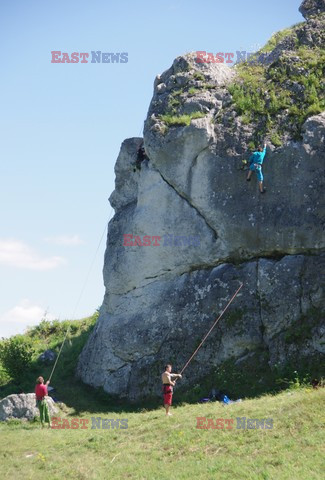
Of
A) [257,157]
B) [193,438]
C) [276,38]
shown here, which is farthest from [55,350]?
[276,38]

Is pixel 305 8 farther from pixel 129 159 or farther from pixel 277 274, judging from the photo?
pixel 277 274

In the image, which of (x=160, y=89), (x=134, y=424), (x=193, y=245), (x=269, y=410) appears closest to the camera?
(x=269, y=410)

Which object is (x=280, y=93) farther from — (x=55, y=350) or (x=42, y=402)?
(x=55, y=350)

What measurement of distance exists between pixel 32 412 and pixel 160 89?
50.0 feet

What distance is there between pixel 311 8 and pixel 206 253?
559 inches

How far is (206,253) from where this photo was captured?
82.9ft

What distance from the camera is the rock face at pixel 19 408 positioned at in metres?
23.0

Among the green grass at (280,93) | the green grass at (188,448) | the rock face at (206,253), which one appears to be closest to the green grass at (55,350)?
the rock face at (206,253)

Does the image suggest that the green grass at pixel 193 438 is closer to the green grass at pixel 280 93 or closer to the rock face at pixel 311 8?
the green grass at pixel 280 93

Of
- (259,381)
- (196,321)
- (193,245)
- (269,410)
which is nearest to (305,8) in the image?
(193,245)

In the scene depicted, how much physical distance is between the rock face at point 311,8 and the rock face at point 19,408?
21.7 metres

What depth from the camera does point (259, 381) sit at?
22078mm

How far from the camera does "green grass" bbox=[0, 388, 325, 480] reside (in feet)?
48.9

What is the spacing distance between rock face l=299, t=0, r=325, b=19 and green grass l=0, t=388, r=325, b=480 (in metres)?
19.2
